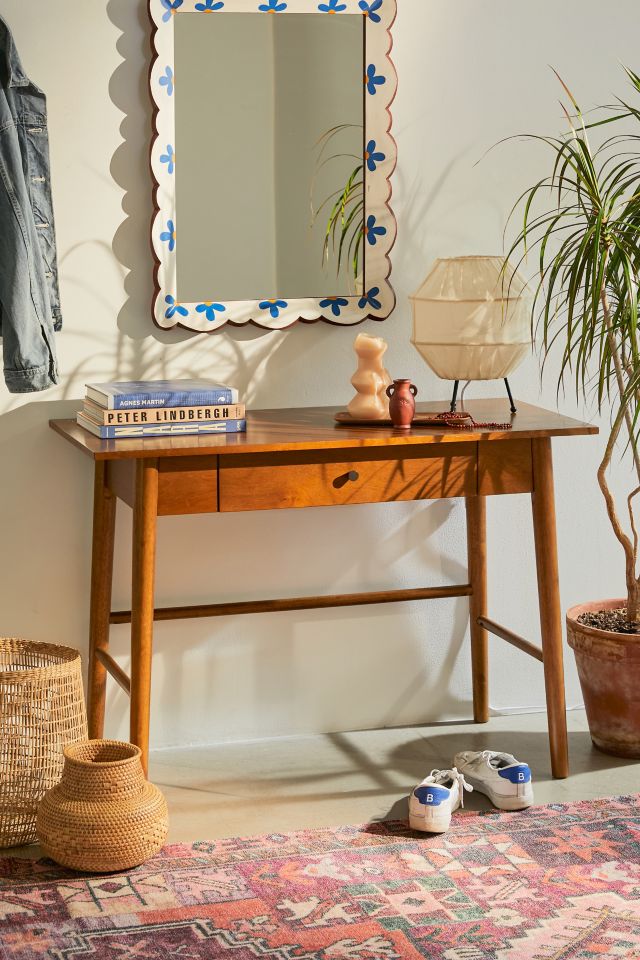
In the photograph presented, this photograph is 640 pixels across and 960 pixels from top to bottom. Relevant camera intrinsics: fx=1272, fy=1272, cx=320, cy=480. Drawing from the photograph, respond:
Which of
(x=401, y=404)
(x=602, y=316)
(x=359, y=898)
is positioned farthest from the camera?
(x=602, y=316)

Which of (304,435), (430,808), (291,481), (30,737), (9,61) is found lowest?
(430,808)

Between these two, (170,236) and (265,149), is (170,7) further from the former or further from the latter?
(170,236)

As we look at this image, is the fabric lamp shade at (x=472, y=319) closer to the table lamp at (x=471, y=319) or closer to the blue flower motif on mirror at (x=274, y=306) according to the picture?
the table lamp at (x=471, y=319)

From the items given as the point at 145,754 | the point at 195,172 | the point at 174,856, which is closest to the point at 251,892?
the point at 174,856

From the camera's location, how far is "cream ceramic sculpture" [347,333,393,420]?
3.08 meters

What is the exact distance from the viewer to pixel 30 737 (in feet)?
9.05

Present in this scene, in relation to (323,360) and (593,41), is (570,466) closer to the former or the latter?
(323,360)

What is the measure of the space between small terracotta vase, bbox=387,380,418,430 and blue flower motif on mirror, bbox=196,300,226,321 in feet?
1.75

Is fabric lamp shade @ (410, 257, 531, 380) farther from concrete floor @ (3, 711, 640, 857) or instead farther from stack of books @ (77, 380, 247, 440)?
concrete floor @ (3, 711, 640, 857)

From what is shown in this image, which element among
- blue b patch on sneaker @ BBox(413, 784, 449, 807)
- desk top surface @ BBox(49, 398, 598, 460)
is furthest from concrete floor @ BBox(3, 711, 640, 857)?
desk top surface @ BBox(49, 398, 598, 460)

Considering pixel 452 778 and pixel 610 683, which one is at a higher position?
pixel 610 683

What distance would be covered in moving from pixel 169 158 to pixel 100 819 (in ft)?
5.24

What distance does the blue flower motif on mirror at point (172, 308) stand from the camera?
3.22 metres

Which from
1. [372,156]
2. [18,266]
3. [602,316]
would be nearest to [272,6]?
[372,156]
